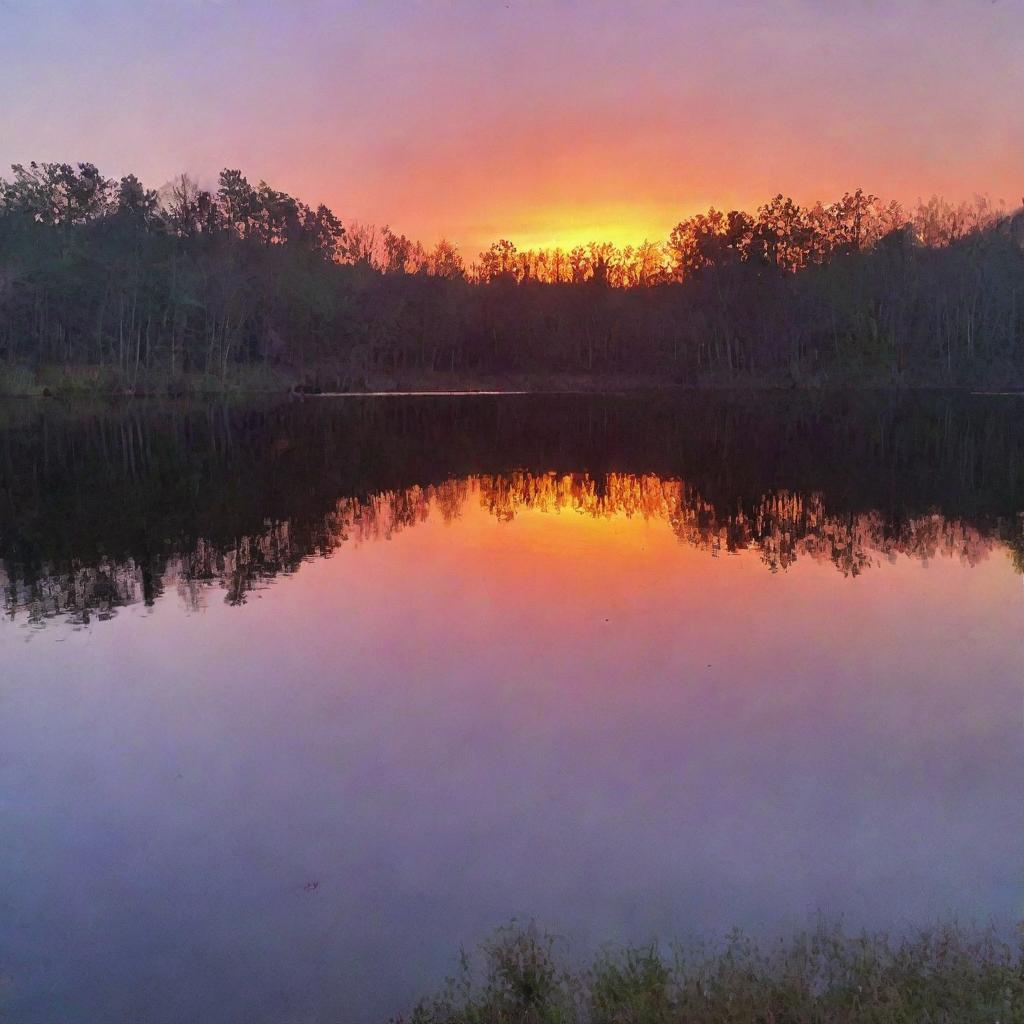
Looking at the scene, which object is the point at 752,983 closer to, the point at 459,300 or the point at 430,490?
the point at 430,490

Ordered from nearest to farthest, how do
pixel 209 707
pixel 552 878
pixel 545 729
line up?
pixel 552 878
pixel 545 729
pixel 209 707

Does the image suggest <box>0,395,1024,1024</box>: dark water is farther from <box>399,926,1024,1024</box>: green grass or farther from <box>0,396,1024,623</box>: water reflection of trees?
<box>399,926,1024,1024</box>: green grass

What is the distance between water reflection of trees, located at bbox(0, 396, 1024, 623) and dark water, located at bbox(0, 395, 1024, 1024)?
20 centimetres

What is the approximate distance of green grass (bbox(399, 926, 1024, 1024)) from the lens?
440 cm

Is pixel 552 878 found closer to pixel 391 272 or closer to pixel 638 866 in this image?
pixel 638 866

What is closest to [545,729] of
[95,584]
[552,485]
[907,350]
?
[95,584]

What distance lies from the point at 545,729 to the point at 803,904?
10.4ft

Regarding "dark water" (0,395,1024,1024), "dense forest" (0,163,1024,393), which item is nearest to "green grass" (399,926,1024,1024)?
"dark water" (0,395,1024,1024)

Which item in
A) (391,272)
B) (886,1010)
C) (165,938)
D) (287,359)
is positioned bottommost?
(165,938)

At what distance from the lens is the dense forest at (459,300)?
66000 millimetres

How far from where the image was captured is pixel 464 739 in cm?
846

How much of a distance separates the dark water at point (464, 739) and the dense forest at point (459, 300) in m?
50.6

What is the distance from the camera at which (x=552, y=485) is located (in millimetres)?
24734

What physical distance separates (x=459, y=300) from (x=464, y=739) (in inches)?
3248
